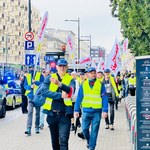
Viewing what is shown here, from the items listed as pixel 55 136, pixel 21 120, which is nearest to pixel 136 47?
pixel 21 120

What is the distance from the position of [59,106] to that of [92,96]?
2078 millimetres

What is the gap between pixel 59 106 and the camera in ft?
25.2

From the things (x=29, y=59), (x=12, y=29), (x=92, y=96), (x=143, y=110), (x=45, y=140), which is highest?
(x=12, y=29)

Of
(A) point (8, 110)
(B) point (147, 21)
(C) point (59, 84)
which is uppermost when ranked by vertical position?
(B) point (147, 21)

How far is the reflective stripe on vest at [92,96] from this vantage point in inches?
379

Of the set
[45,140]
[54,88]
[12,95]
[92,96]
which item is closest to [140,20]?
[12,95]

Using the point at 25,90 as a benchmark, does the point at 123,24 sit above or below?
above

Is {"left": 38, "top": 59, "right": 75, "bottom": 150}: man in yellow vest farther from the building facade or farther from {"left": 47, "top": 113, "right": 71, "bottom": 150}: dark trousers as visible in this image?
the building facade

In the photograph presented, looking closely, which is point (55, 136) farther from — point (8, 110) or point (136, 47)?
point (136, 47)

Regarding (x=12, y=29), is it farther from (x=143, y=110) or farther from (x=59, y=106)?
(x=143, y=110)

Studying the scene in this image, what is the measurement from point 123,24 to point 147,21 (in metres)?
8.35

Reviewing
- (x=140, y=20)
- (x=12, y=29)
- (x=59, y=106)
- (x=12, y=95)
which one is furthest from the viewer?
(x=12, y=29)

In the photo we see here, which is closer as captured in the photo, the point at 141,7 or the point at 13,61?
the point at 141,7

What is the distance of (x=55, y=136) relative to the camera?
7863 millimetres
